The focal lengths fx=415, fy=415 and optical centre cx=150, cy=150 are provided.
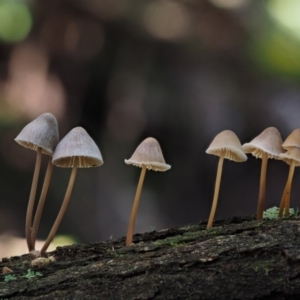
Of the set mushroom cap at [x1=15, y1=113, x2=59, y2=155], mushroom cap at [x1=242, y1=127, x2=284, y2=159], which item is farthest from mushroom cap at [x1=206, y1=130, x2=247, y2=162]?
mushroom cap at [x1=15, y1=113, x2=59, y2=155]

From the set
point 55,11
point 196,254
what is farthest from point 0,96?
point 196,254

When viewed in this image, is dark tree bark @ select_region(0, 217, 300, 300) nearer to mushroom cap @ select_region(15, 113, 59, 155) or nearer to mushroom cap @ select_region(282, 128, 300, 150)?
mushroom cap @ select_region(282, 128, 300, 150)

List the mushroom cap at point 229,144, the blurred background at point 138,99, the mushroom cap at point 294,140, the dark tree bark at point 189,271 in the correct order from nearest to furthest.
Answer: the dark tree bark at point 189,271
the mushroom cap at point 294,140
the mushroom cap at point 229,144
the blurred background at point 138,99

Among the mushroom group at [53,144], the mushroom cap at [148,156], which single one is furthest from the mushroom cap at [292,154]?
the mushroom group at [53,144]

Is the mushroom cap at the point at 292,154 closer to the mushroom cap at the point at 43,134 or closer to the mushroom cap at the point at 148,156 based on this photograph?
the mushroom cap at the point at 148,156

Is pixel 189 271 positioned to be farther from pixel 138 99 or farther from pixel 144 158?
pixel 138 99

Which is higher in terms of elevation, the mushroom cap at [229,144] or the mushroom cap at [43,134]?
the mushroom cap at [229,144]
